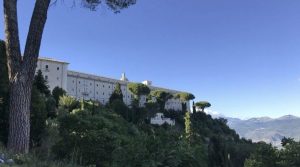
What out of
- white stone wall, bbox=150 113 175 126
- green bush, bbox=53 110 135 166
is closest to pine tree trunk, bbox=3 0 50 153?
green bush, bbox=53 110 135 166

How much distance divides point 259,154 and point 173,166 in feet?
36.1

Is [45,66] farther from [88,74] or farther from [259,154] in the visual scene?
[259,154]

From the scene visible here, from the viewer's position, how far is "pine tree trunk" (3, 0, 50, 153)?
1078 cm

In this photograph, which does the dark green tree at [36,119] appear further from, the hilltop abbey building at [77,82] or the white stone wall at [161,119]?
the white stone wall at [161,119]

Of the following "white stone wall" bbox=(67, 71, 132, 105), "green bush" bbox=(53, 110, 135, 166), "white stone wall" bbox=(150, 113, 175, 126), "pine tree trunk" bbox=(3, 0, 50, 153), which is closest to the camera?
"pine tree trunk" bbox=(3, 0, 50, 153)

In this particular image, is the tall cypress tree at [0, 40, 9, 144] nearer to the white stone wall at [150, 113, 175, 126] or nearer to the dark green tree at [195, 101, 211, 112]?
the white stone wall at [150, 113, 175, 126]

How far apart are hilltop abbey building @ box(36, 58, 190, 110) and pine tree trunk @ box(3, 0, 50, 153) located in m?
73.0

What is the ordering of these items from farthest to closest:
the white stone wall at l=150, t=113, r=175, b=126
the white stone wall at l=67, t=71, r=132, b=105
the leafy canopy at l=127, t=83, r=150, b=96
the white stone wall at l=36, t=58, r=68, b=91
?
the white stone wall at l=150, t=113, r=175, b=126 < the leafy canopy at l=127, t=83, r=150, b=96 < the white stone wall at l=67, t=71, r=132, b=105 < the white stone wall at l=36, t=58, r=68, b=91

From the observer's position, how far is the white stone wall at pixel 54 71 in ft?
291

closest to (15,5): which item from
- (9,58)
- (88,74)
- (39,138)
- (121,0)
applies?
(9,58)

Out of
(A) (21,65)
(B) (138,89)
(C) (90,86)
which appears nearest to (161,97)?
(B) (138,89)

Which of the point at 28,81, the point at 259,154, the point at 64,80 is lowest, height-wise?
the point at 259,154

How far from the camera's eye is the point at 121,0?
13.6 m

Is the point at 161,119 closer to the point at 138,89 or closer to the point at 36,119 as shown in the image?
the point at 138,89
